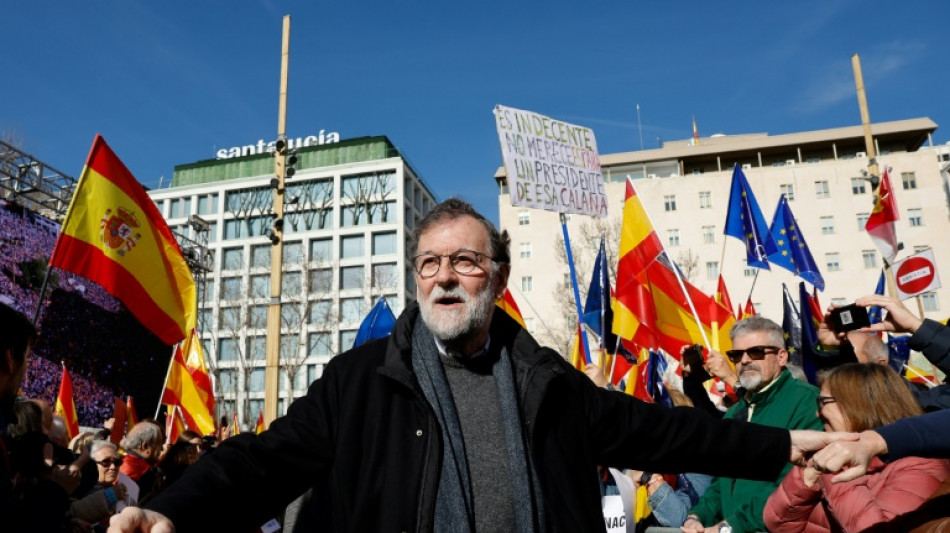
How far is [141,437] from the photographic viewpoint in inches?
263

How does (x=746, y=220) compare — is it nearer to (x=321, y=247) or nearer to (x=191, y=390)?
(x=191, y=390)

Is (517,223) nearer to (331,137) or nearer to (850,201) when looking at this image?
(850,201)

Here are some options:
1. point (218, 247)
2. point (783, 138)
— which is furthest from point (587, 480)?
point (218, 247)

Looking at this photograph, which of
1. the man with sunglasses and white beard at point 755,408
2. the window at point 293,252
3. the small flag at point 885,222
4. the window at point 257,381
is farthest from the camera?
the window at point 257,381

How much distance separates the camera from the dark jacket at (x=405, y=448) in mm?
2096

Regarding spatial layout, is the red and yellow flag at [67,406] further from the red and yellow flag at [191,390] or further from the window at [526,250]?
the window at [526,250]

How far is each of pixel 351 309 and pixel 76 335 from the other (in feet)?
141

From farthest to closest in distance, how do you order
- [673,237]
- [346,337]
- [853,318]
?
1. [346,337]
2. [673,237]
3. [853,318]

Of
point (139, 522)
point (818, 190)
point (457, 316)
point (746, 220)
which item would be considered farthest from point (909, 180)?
point (139, 522)

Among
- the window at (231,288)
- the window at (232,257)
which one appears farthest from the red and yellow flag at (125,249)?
the window at (232,257)

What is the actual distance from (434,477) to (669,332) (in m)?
8.05

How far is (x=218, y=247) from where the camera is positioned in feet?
224

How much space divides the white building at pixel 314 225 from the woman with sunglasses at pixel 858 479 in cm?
5360

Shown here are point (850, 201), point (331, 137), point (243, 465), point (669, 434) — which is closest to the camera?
point (243, 465)
